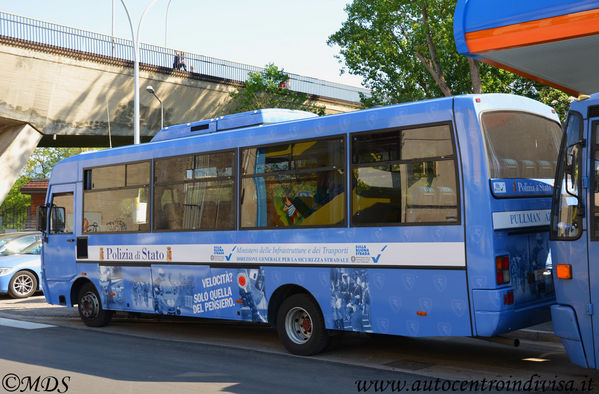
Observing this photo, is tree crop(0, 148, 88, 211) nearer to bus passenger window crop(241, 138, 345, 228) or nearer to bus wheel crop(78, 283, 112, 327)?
bus wheel crop(78, 283, 112, 327)

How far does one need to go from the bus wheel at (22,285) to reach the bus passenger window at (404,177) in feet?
40.5

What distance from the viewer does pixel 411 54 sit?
74.0 ft

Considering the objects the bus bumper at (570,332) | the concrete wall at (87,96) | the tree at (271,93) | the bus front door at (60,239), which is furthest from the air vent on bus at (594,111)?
the tree at (271,93)

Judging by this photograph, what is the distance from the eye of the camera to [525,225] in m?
7.56

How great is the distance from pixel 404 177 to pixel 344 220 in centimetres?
106

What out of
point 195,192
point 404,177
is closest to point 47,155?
point 195,192

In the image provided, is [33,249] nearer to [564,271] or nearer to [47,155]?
[564,271]

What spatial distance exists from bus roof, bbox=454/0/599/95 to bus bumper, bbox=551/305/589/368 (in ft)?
13.2

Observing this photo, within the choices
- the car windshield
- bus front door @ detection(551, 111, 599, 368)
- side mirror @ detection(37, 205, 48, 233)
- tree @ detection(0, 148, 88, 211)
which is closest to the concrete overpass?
the car windshield

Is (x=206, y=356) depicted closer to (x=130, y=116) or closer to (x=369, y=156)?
(x=369, y=156)

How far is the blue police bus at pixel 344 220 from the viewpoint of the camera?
7.32 m

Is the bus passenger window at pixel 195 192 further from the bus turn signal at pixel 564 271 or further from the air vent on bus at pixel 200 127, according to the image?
the bus turn signal at pixel 564 271

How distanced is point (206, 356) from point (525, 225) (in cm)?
455

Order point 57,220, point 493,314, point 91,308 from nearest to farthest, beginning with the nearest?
point 493,314 < point 91,308 < point 57,220
